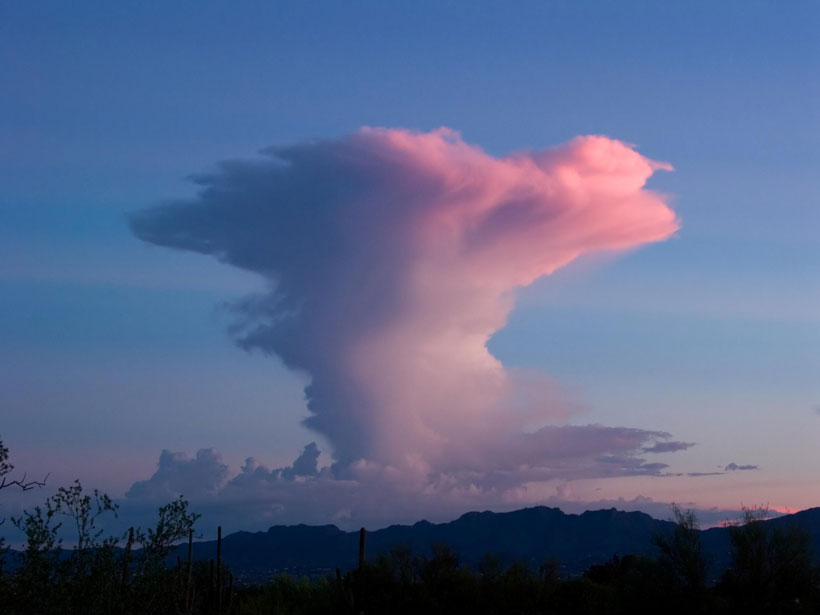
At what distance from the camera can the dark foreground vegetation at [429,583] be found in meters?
14.1

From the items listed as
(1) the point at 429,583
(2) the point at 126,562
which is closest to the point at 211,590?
(1) the point at 429,583

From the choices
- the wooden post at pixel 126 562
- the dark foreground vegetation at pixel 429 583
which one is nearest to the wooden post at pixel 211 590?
the dark foreground vegetation at pixel 429 583

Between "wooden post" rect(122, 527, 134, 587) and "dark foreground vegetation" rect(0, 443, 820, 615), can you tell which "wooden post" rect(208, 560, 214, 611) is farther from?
"wooden post" rect(122, 527, 134, 587)

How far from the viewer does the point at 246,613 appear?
45.3 metres

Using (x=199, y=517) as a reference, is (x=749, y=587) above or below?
below

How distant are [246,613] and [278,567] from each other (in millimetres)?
156904

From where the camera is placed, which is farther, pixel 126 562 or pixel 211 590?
pixel 211 590

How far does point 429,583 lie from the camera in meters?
48.3

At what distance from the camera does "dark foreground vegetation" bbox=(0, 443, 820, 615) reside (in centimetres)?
1405

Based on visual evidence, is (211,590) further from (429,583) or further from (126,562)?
(126,562)

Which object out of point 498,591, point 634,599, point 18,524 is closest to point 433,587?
point 498,591

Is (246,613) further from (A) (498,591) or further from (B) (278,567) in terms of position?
(B) (278,567)

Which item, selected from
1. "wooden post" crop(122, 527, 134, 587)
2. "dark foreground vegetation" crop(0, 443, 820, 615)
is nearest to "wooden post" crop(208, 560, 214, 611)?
"dark foreground vegetation" crop(0, 443, 820, 615)

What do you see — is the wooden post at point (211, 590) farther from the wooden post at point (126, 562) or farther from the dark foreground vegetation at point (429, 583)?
the wooden post at point (126, 562)
